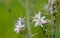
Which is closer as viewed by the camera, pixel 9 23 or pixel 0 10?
pixel 9 23

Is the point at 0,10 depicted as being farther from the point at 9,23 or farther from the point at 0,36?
the point at 0,36

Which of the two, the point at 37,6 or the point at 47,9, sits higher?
the point at 37,6

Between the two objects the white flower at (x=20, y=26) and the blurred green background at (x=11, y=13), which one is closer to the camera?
the white flower at (x=20, y=26)

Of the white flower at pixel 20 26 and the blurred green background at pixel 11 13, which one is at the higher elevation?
the blurred green background at pixel 11 13

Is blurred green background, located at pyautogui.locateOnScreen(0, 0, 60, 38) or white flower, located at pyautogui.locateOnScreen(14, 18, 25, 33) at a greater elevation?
blurred green background, located at pyautogui.locateOnScreen(0, 0, 60, 38)

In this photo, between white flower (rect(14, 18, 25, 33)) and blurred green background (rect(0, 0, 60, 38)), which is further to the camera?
blurred green background (rect(0, 0, 60, 38))

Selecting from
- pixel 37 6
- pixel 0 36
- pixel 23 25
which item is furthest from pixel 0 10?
pixel 23 25

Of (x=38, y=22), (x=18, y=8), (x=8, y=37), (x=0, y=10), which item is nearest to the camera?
(x=38, y=22)

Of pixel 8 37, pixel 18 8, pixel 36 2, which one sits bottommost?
pixel 8 37

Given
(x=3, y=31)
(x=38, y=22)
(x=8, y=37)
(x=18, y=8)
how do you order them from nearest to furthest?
(x=38, y=22) → (x=8, y=37) → (x=3, y=31) → (x=18, y=8)

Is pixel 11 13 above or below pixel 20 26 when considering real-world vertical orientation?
above

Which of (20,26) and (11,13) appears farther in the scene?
(11,13)
